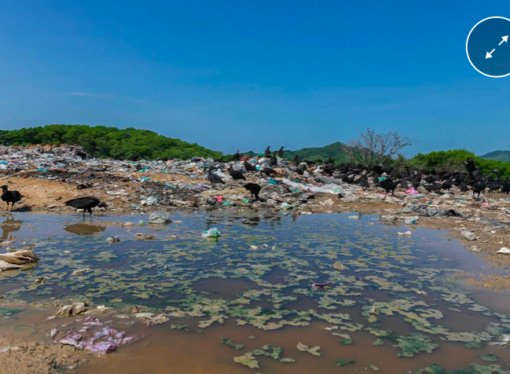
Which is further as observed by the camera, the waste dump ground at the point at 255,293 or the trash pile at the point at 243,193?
the trash pile at the point at 243,193

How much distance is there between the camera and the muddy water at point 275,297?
2393 millimetres

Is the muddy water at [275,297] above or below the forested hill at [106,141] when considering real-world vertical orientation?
below

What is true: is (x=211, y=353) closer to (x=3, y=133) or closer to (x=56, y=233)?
(x=56, y=233)

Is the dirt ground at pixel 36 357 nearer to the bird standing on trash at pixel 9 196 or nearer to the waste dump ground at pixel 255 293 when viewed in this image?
the waste dump ground at pixel 255 293

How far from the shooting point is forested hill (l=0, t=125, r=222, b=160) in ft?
103

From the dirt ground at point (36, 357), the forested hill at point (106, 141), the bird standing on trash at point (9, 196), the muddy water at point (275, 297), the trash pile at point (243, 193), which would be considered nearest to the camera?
the dirt ground at point (36, 357)

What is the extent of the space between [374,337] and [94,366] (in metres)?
2.00

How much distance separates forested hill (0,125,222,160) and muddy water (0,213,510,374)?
84.1 ft

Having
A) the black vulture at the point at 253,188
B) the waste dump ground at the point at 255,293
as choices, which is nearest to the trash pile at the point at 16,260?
the waste dump ground at the point at 255,293

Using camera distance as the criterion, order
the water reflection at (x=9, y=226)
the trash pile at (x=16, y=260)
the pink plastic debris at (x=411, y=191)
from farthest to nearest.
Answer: the pink plastic debris at (x=411, y=191), the water reflection at (x=9, y=226), the trash pile at (x=16, y=260)

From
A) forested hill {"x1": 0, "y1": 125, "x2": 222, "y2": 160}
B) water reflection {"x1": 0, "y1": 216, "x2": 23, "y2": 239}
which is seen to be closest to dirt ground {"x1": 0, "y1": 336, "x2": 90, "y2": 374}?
water reflection {"x1": 0, "y1": 216, "x2": 23, "y2": 239}

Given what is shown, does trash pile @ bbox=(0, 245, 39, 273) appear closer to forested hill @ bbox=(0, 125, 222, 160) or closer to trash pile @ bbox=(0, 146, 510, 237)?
trash pile @ bbox=(0, 146, 510, 237)

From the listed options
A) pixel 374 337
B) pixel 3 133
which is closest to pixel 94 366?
pixel 374 337

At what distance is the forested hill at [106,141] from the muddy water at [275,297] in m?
25.6
